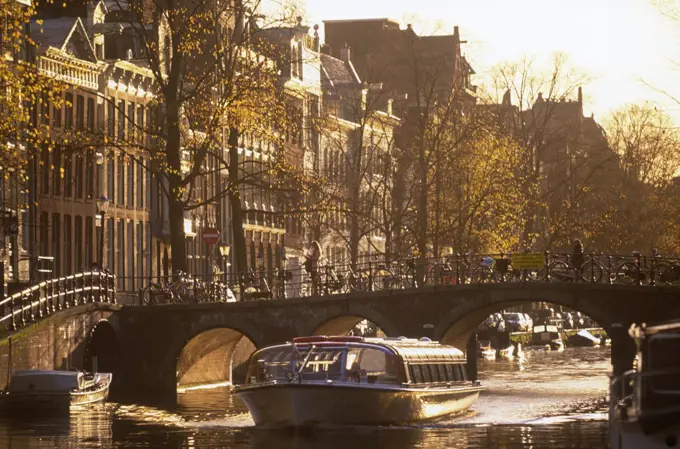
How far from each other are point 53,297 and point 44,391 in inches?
286

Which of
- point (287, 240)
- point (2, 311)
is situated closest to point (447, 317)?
point (2, 311)

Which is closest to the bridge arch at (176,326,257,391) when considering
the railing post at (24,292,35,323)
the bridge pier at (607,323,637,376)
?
the railing post at (24,292,35,323)

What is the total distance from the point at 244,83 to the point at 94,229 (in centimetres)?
1599

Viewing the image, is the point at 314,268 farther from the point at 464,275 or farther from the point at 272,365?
the point at 272,365

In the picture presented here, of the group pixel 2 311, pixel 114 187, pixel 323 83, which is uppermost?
pixel 323 83

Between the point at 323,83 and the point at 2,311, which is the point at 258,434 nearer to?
the point at 2,311

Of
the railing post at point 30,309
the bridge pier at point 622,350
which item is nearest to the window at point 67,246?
the railing post at point 30,309

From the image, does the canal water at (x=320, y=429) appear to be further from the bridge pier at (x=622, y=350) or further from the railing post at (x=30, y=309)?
the railing post at (x=30, y=309)

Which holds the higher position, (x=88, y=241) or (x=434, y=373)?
(x=88, y=241)

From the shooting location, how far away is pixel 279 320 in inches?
2746

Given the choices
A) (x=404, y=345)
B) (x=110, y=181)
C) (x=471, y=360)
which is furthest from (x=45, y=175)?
(x=404, y=345)

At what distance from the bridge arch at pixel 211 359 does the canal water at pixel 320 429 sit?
2414 mm

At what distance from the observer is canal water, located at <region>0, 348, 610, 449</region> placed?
45.7m

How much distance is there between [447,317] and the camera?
223ft
